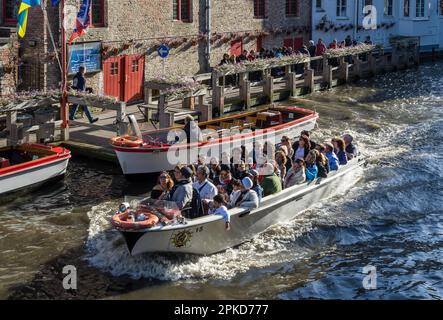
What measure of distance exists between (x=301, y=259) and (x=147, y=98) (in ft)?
34.6

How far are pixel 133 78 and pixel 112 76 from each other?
40.8 inches

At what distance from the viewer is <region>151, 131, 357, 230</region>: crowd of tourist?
45.0 ft

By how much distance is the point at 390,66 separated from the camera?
123ft

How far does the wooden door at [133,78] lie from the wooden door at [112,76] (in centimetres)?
25

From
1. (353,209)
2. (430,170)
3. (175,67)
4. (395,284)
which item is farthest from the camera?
(175,67)

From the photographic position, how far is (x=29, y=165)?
56.5 ft

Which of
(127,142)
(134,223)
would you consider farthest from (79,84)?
(134,223)

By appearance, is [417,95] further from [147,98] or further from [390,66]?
[147,98]

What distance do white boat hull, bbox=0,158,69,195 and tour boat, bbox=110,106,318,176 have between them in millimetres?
1341

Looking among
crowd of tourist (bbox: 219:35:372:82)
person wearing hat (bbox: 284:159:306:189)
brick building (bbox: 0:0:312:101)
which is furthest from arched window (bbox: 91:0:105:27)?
person wearing hat (bbox: 284:159:306:189)

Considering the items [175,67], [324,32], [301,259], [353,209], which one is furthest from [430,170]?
[324,32]

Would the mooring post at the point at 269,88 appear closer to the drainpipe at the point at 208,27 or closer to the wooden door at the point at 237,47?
the drainpipe at the point at 208,27

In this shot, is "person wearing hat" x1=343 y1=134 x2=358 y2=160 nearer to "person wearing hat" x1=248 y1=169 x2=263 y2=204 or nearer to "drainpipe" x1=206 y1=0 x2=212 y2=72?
"person wearing hat" x1=248 y1=169 x2=263 y2=204
